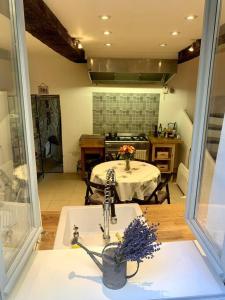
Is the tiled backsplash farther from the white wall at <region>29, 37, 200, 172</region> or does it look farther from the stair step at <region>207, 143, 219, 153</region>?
A: the stair step at <region>207, 143, 219, 153</region>

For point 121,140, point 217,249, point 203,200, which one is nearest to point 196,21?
point 203,200

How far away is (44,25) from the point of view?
206 cm

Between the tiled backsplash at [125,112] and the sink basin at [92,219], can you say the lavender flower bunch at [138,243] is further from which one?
the tiled backsplash at [125,112]

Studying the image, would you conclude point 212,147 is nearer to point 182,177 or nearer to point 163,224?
point 163,224

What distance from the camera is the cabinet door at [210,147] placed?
913 mm

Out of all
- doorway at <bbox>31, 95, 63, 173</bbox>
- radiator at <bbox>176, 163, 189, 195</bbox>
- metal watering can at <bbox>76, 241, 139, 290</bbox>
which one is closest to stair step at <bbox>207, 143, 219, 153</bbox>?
metal watering can at <bbox>76, 241, 139, 290</bbox>

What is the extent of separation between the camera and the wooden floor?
1485 millimetres

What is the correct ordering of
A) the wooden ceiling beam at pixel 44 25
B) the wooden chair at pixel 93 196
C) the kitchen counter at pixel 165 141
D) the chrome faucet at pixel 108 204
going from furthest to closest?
the kitchen counter at pixel 165 141 → the wooden chair at pixel 93 196 → the wooden ceiling beam at pixel 44 25 → the chrome faucet at pixel 108 204

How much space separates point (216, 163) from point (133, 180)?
2055mm

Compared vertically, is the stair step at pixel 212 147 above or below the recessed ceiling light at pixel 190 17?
below

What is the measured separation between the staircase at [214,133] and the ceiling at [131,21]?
1.28 metres

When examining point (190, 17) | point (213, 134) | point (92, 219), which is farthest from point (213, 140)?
point (190, 17)

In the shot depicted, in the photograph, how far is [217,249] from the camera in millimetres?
888

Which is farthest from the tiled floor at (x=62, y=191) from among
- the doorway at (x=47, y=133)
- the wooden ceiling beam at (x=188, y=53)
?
the wooden ceiling beam at (x=188, y=53)
